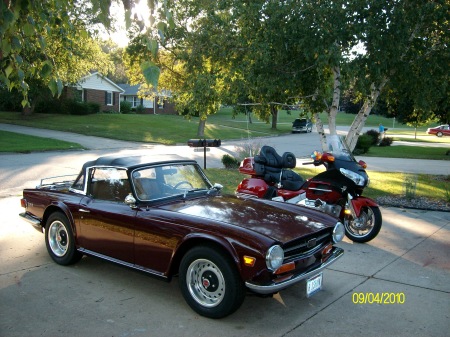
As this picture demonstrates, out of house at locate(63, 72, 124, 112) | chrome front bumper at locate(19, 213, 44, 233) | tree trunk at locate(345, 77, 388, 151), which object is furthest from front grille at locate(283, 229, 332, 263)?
house at locate(63, 72, 124, 112)

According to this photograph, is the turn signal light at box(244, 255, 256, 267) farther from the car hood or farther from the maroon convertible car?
the car hood

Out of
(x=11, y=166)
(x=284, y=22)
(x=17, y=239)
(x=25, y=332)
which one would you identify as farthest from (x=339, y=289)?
(x=11, y=166)

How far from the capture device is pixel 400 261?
19.4 feet

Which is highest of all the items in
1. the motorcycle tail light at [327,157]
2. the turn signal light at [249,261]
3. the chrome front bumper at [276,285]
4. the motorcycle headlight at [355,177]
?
the motorcycle tail light at [327,157]

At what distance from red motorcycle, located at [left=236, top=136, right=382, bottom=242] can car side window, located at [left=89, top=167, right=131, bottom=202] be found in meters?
2.25

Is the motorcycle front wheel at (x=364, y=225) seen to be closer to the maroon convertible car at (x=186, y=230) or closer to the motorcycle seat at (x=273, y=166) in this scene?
the motorcycle seat at (x=273, y=166)

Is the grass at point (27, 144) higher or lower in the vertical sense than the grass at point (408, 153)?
higher

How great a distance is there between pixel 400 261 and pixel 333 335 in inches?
100

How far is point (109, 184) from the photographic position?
5.22 meters

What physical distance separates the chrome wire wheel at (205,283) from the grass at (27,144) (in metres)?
17.8

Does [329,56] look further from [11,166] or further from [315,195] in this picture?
[11,166]

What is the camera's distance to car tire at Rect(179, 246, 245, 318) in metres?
3.92

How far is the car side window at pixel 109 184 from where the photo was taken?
5020 mm

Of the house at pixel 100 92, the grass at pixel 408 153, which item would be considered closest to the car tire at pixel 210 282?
the grass at pixel 408 153
